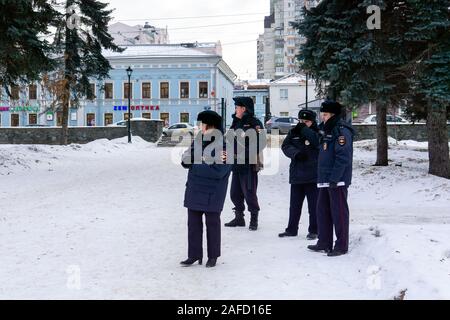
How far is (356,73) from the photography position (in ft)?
42.5

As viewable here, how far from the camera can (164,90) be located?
2221 inches

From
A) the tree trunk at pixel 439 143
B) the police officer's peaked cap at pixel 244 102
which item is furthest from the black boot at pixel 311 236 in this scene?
the tree trunk at pixel 439 143

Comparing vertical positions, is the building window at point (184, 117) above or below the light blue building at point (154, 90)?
below

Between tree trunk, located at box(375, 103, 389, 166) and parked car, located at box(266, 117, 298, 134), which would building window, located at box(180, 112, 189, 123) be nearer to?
parked car, located at box(266, 117, 298, 134)

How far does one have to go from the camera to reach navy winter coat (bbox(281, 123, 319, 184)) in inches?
271

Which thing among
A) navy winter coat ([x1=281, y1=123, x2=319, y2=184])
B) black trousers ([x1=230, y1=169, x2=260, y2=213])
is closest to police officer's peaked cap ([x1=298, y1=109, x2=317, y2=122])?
navy winter coat ([x1=281, y1=123, x2=319, y2=184])

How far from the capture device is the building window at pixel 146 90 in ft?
185

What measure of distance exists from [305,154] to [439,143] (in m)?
7.17

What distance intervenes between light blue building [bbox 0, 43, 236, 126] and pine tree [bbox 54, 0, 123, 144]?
2625 cm

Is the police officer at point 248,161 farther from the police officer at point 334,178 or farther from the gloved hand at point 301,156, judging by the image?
the police officer at point 334,178

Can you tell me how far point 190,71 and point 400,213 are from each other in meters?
47.8

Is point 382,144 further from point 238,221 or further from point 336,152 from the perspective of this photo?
point 336,152
